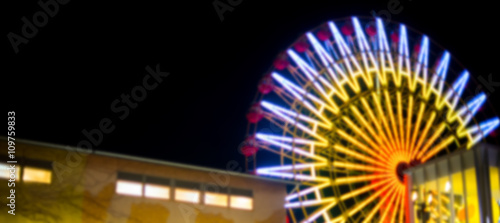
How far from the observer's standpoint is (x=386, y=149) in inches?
927

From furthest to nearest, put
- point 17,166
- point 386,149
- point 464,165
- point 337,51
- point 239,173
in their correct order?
point 337,51 → point 386,149 → point 239,173 → point 464,165 → point 17,166

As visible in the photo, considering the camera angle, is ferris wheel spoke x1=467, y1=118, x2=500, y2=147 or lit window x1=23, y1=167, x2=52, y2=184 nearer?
lit window x1=23, y1=167, x2=52, y2=184

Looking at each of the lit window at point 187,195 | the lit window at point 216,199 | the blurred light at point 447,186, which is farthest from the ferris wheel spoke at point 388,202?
the lit window at point 187,195

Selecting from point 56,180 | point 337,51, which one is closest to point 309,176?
point 337,51

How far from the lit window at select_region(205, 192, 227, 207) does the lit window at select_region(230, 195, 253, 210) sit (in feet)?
1.07

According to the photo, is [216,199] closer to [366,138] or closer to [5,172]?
[366,138]

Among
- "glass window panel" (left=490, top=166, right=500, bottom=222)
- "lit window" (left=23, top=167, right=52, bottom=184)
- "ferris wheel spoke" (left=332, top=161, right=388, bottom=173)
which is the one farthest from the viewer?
"ferris wheel spoke" (left=332, top=161, right=388, bottom=173)

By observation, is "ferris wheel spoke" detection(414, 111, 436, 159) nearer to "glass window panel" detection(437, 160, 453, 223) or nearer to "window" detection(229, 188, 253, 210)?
"glass window panel" detection(437, 160, 453, 223)

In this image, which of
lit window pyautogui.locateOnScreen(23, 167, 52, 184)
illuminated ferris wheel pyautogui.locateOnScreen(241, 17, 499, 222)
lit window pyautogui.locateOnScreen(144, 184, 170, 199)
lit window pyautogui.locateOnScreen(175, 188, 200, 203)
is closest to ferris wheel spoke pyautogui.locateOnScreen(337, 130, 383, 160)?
illuminated ferris wheel pyautogui.locateOnScreen(241, 17, 499, 222)

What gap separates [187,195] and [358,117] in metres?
7.52

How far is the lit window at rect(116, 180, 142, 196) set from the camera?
1873cm

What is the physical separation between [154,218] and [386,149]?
A: 918 cm

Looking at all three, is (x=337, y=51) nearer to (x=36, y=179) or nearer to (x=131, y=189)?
(x=131, y=189)

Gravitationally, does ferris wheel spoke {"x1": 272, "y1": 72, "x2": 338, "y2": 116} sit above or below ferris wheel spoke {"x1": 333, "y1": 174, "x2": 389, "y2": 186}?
above
